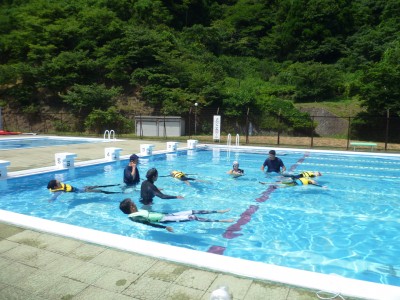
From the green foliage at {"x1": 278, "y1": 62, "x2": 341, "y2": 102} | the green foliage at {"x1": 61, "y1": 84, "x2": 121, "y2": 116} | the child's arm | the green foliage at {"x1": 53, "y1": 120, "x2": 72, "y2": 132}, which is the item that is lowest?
the child's arm

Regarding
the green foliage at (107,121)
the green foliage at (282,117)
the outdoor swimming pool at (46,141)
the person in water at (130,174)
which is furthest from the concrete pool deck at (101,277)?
the green foliage at (107,121)

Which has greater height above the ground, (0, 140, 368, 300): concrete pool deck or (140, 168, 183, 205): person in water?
(140, 168, 183, 205): person in water

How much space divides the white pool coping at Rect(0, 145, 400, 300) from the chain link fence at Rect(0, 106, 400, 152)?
63.4ft

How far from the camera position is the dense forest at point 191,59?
99.2 ft

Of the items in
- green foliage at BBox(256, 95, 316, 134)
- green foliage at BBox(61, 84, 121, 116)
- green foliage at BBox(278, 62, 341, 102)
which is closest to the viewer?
green foliage at BBox(256, 95, 316, 134)

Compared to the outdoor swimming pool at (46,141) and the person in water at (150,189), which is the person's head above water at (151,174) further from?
the outdoor swimming pool at (46,141)

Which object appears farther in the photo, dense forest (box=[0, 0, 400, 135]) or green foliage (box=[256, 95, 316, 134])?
dense forest (box=[0, 0, 400, 135])

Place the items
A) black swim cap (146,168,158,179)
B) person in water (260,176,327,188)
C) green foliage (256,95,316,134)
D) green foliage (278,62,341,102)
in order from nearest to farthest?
black swim cap (146,168,158,179), person in water (260,176,327,188), green foliage (256,95,316,134), green foliage (278,62,341,102)

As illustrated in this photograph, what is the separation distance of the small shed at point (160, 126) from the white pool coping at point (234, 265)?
2220 centimetres

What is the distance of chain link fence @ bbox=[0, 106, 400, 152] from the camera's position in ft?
84.3

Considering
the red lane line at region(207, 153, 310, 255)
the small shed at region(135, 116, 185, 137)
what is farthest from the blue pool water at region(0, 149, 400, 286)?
the small shed at region(135, 116, 185, 137)

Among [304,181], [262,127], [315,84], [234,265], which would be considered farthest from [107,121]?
[234,265]

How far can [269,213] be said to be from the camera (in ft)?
26.3

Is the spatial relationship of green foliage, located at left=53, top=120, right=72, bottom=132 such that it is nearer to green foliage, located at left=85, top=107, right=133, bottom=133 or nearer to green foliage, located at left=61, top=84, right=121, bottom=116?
green foliage, located at left=61, top=84, right=121, bottom=116
